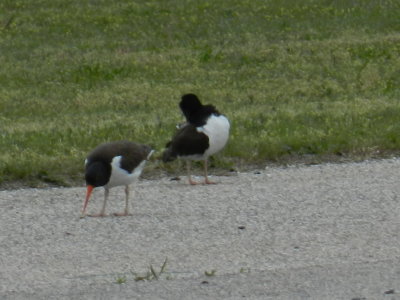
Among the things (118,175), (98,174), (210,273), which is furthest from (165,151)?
(210,273)

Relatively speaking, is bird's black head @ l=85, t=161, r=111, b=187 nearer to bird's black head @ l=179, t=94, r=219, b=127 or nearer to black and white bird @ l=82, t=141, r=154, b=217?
black and white bird @ l=82, t=141, r=154, b=217

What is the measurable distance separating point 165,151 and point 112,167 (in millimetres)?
1477

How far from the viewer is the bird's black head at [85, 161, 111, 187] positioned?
972 centimetres

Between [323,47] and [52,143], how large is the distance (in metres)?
10.6

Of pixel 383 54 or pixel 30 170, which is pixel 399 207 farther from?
pixel 383 54

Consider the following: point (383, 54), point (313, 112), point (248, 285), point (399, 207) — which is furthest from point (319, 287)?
point (383, 54)

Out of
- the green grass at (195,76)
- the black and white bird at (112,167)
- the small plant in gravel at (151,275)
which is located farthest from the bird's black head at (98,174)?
the small plant in gravel at (151,275)

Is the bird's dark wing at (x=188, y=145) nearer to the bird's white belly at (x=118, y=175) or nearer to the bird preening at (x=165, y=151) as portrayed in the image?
the bird preening at (x=165, y=151)

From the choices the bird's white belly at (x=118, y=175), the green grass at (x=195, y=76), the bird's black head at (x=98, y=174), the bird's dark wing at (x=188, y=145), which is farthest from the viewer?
the green grass at (x=195, y=76)

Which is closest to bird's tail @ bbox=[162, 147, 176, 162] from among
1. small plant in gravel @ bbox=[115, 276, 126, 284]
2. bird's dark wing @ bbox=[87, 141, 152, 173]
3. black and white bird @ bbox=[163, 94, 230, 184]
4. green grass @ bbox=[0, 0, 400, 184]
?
black and white bird @ bbox=[163, 94, 230, 184]

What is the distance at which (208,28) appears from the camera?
2495cm

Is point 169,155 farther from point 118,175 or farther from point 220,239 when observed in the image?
point 220,239

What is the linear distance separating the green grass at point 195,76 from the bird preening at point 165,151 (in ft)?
2.15

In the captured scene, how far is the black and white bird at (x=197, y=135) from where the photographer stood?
36.3ft
